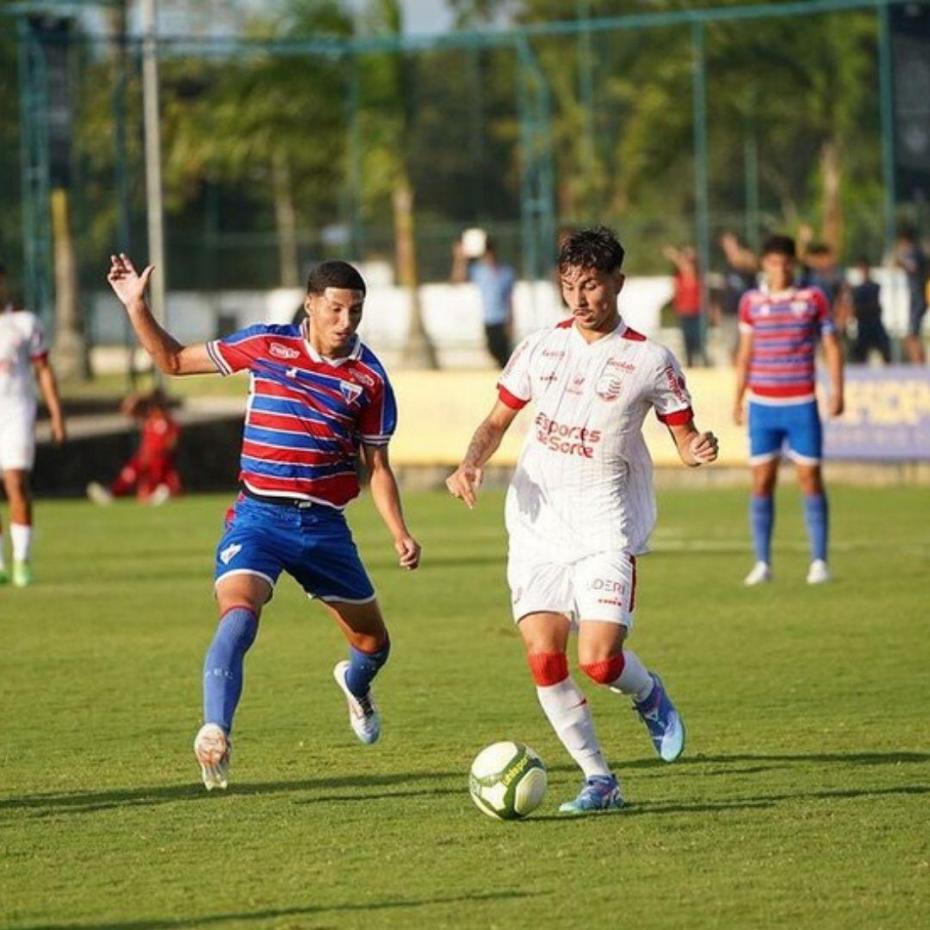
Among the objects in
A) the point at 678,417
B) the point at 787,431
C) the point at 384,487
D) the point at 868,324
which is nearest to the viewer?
the point at 678,417

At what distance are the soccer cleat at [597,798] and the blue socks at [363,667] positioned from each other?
1.47 meters

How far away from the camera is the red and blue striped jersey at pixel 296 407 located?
29.5ft

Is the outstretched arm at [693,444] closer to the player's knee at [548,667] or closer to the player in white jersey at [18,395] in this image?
the player's knee at [548,667]

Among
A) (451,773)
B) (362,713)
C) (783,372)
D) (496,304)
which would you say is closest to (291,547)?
(451,773)

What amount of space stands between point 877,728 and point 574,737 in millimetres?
2381

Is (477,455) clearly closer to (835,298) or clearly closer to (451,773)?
(451,773)

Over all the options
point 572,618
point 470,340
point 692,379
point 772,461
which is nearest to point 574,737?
point 572,618

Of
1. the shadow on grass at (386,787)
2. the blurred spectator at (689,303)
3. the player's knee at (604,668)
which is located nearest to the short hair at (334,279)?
the player's knee at (604,668)

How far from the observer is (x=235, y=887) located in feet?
23.7

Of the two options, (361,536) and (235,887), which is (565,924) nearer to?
(235,887)

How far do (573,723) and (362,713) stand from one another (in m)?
1.70

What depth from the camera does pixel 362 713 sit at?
992cm

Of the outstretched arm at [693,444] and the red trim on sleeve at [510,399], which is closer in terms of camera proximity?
the outstretched arm at [693,444]

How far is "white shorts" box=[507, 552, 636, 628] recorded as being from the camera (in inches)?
332
